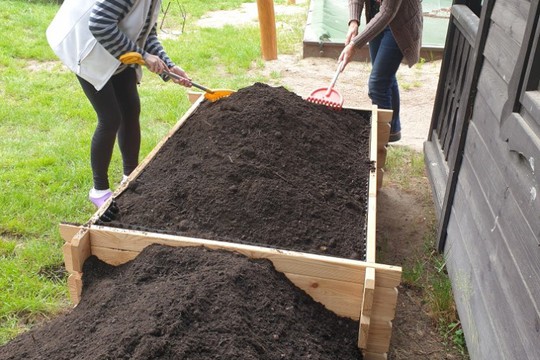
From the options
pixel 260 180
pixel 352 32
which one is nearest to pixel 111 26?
pixel 260 180

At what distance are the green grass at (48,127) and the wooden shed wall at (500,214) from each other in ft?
6.70

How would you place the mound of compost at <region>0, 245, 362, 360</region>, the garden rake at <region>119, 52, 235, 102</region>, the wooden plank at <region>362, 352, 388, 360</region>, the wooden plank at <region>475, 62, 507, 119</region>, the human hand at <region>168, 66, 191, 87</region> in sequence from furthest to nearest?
1. the human hand at <region>168, 66, 191, 87</region>
2. the garden rake at <region>119, 52, 235, 102</region>
3. the wooden plank at <region>475, 62, 507, 119</region>
4. the wooden plank at <region>362, 352, 388, 360</region>
5. the mound of compost at <region>0, 245, 362, 360</region>

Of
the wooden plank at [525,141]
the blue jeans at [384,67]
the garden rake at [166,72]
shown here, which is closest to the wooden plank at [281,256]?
the wooden plank at [525,141]

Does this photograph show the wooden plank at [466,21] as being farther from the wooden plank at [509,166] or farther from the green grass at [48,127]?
the green grass at [48,127]

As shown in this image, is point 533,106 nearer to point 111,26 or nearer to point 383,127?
point 383,127

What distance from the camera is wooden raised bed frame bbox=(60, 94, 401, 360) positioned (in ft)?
6.74

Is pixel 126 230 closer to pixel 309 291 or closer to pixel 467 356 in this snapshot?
pixel 309 291

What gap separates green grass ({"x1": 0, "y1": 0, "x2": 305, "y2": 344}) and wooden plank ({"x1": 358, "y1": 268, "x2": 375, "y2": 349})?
62.6 inches

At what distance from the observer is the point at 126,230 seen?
2.27 m

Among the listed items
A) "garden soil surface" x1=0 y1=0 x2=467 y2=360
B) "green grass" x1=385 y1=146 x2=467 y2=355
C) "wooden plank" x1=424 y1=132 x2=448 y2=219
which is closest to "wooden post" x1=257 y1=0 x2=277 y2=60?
"green grass" x1=385 y1=146 x2=467 y2=355

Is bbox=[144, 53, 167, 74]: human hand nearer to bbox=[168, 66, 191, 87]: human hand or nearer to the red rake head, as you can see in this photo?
bbox=[168, 66, 191, 87]: human hand

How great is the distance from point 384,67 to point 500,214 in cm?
196

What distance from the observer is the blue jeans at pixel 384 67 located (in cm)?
397

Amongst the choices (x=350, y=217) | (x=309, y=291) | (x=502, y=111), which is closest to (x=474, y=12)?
(x=502, y=111)
